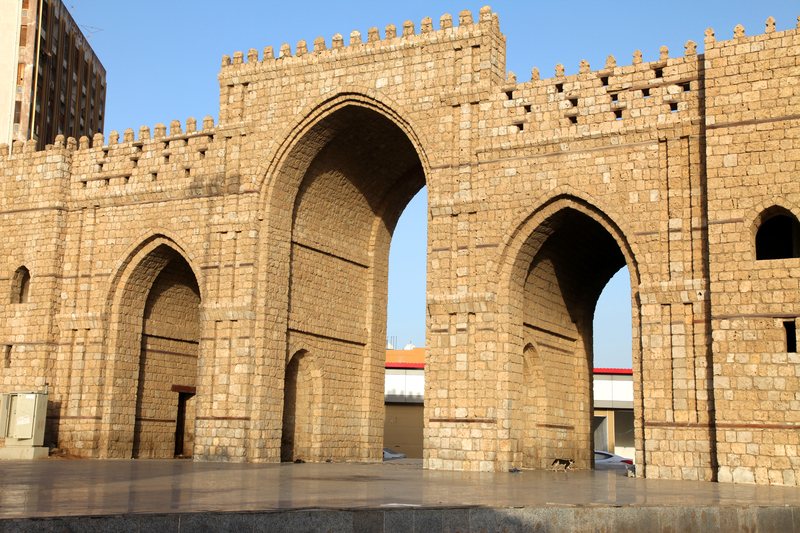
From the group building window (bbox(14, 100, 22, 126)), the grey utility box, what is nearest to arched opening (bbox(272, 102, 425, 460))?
the grey utility box

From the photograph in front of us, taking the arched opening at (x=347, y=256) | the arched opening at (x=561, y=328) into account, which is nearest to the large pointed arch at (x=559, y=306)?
the arched opening at (x=561, y=328)

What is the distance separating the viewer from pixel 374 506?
8.90 metres

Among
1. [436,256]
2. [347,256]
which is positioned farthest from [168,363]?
[436,256]

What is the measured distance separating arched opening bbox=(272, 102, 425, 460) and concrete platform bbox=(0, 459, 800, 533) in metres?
9.14

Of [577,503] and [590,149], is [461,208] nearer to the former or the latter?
[590,149]

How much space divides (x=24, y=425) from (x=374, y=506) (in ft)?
51.6

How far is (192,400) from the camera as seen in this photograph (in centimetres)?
2545

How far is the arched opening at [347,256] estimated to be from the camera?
22.0m

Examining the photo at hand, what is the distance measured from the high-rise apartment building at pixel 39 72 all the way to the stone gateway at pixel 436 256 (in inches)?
600

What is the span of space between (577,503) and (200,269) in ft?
47.2

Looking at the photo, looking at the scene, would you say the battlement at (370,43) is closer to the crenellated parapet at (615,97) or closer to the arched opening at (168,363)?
the crenellated parapet at (615,97)

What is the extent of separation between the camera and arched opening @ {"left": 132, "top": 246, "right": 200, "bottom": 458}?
23.8 m

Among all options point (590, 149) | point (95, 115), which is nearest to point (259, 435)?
point (590, 149)

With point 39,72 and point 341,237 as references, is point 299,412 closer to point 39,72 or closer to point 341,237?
point 341,237
